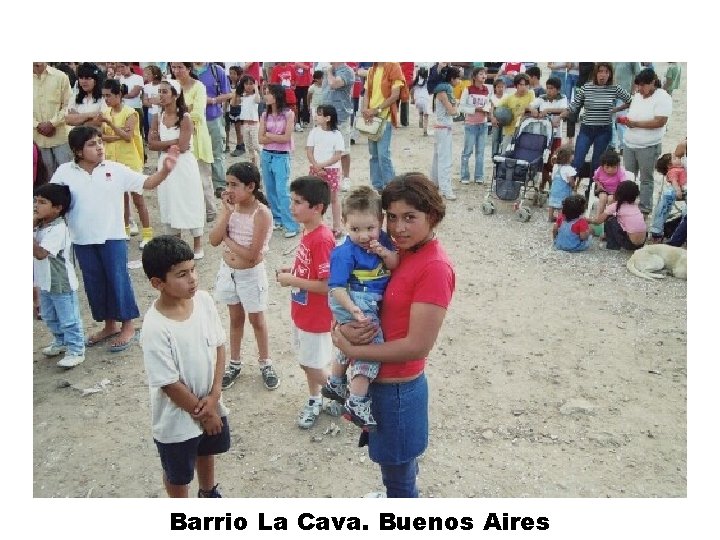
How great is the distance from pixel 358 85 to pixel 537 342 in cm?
822

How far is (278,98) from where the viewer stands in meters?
6.75

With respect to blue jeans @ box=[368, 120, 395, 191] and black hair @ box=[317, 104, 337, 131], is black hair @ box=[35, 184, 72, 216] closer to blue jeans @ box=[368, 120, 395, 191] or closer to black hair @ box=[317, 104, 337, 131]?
black hair @ box=[317, 104, 337, 131]

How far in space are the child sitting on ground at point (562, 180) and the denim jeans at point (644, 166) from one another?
676mm

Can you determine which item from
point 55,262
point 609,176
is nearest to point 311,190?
point 55,262

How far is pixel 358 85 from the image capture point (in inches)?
470

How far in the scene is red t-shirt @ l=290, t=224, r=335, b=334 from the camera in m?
3.51

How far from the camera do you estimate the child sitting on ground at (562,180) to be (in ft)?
25.2

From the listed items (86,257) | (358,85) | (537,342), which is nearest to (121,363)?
(86,257)

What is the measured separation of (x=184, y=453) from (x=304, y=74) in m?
10.0

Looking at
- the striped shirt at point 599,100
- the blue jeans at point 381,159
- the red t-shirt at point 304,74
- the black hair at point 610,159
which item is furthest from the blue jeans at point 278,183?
the red t-shirt at point 304,74

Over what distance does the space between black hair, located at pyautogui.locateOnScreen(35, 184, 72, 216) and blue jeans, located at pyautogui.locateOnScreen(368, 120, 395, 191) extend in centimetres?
444

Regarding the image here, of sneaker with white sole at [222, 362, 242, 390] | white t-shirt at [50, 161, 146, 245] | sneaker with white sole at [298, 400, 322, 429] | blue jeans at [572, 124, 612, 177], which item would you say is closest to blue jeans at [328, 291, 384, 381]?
sneaker with white sole at [298, 400, 322, 429]

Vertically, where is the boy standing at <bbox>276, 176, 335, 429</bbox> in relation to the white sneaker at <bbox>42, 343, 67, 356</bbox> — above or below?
above

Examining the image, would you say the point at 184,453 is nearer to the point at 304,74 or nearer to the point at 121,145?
the point at 121,145
